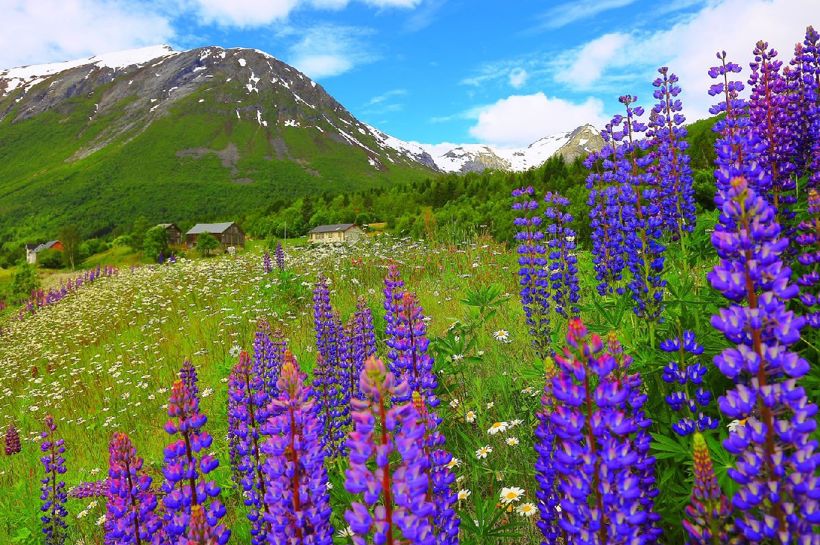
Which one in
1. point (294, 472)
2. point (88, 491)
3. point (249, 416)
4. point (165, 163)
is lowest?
point (88, 491)

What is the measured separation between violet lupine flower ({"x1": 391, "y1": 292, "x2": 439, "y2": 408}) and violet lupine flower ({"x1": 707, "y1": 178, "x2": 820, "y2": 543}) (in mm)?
1260

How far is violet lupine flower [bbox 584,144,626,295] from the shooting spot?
3.86 m

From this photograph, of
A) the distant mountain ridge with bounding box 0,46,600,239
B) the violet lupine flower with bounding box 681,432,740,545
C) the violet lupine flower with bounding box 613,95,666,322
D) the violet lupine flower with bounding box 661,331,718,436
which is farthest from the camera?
the distant mountain ridge with bounding box 0,46,600,239

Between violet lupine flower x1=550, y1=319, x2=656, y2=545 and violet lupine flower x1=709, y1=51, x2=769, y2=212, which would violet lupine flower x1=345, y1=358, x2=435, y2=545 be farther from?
violet lupine flower x1=709, y1=51, x2=769, y2=212

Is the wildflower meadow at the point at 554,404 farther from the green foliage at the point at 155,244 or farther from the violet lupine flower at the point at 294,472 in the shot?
the green foliage at the point at 155,244

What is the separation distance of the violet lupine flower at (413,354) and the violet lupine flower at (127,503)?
112 centimetres

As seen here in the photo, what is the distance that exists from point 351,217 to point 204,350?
18.6 metres

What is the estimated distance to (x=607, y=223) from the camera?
4.02m

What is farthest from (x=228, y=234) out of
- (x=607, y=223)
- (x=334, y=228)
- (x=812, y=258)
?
(x=812, y=258)

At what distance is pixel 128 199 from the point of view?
124438 millimetres

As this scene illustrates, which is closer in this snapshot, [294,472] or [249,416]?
[294,472]

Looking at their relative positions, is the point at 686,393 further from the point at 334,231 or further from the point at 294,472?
the point at 334,231

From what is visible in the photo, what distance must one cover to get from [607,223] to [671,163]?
62 centimetres

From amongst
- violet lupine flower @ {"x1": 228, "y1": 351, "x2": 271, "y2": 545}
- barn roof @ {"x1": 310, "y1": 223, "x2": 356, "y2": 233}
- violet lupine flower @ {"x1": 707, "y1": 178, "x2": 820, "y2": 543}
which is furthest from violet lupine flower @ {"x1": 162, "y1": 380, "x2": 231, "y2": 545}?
barn roof @ {"x1": 310, "y1": 223, "x2": 356, "y2": 233}
